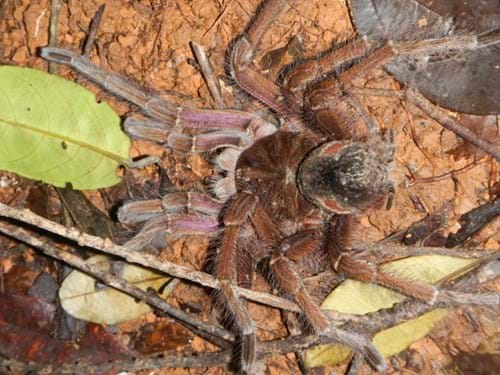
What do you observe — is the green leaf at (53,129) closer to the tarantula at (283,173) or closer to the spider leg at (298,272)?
the tarantula at (283,173)

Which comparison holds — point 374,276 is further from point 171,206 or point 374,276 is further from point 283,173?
point 171,206

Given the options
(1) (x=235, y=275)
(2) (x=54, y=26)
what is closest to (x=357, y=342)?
(1) (x=235, y=275)

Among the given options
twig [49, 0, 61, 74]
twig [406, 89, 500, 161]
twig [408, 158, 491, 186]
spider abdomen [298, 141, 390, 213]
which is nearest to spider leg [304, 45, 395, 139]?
spider abdomen [298, 141, 390, 213]

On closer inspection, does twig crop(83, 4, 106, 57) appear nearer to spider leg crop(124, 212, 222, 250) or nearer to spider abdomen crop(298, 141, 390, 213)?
spider leg crop(124, 212, 222, 250)

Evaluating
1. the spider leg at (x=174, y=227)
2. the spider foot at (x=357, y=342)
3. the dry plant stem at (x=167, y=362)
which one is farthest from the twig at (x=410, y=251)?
the spider leg at (x=174, y=227)

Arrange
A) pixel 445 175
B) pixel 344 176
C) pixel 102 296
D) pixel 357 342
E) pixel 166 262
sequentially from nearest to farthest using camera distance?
1. pixel 344 176
2. pixel 357 342
3. pixel 166 262
4. pixel 445 175
5. pixel 102 296

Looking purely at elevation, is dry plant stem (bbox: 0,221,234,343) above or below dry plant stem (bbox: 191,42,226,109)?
below
